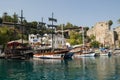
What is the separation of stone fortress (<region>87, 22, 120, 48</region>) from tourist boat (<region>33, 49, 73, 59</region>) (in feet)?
189

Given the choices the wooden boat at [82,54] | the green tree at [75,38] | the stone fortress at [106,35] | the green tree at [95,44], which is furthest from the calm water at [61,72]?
the stone fortress at [106,35]

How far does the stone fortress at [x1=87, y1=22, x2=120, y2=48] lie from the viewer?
140 meters

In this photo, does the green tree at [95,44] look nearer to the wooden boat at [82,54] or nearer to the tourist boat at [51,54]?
the wooden boat at [82,54]

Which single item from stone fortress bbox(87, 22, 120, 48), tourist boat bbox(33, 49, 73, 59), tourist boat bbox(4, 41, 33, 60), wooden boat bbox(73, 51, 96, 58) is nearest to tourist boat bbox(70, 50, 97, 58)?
wooden boat bbox(73, 51, 96, 58)

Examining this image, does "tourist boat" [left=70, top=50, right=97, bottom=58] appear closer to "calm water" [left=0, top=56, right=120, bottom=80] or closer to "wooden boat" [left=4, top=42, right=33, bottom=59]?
"wooden boat" [left=4, top=42, right=33, bottom=59]

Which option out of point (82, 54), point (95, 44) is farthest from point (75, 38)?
point (82, 54)

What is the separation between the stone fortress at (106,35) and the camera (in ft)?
461

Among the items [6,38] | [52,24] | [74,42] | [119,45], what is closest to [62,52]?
[52,24]

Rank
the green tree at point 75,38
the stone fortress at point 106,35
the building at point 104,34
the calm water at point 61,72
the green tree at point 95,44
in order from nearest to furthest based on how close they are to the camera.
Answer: the calm water at point 61,72 < the green tree at point 75,38 < the green tree at point 95,44 < the stone fortress at point 106,35 < the building at point 104,34

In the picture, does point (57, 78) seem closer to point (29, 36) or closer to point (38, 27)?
point (29, 36)

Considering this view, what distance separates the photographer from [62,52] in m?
78.9

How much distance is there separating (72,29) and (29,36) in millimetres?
39367

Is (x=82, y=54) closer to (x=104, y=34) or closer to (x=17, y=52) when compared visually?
(x=17, y=52)

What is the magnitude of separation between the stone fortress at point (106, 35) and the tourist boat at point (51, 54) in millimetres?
57586
